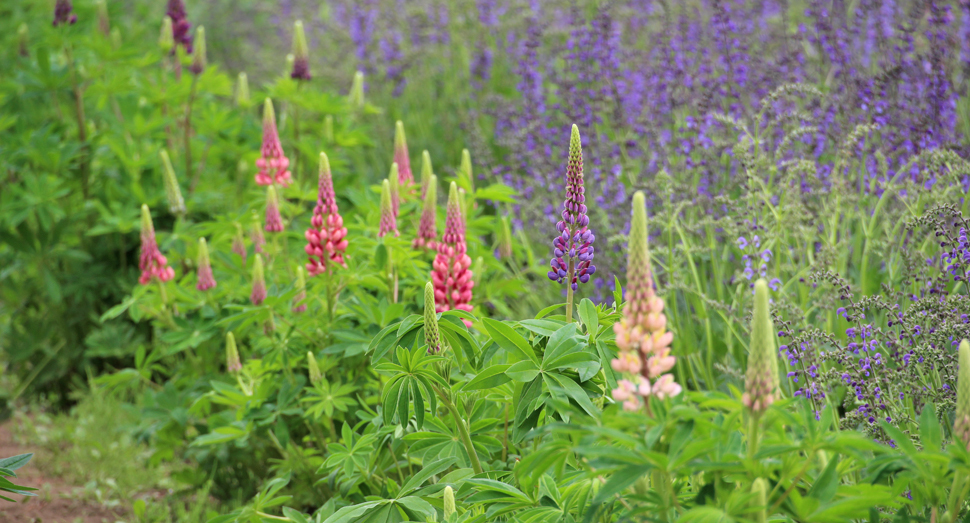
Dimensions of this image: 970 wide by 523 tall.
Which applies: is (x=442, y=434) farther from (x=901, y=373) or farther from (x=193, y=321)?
(x=193, y=321)

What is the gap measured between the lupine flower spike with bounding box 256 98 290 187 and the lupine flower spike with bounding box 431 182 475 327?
122 centimetres

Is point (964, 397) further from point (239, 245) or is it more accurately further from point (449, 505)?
point (239, 245)

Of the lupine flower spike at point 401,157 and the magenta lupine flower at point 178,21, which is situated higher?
the magenta lupine flower at point 178,21

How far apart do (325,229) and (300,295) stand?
0.32m

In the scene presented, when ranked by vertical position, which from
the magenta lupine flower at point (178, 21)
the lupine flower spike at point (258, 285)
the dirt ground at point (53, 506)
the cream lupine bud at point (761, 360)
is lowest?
the dirt ground at point (53, 506)

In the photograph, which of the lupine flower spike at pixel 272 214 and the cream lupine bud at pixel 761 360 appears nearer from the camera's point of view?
the cream lupine bud at pixel 761 360

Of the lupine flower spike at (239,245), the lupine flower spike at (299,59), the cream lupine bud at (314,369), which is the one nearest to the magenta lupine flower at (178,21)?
the lupine flower spike at (299,59)

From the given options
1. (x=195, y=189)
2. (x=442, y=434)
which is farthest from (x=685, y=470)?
(x=195, y=189)

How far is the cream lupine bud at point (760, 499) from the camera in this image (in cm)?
125

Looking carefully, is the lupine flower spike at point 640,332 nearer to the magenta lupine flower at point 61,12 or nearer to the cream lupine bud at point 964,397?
the cream lupine bud at point 964,397

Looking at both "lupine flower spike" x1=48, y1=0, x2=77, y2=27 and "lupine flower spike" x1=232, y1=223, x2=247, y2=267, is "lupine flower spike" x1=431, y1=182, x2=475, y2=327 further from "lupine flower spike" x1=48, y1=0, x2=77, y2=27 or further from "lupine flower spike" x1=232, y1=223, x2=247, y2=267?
"lupine flower spike" x1=48, y1=0, x2=77, y2=27

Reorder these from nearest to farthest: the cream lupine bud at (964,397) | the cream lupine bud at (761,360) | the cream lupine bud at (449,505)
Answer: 1. the cream lupine bud at (761,360)
2. the cream lupine bud at (964,397)
3. the cream lupine bud at (449,505)

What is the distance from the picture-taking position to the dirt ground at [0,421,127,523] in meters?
3.04

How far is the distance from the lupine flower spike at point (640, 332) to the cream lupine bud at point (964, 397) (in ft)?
1.67
